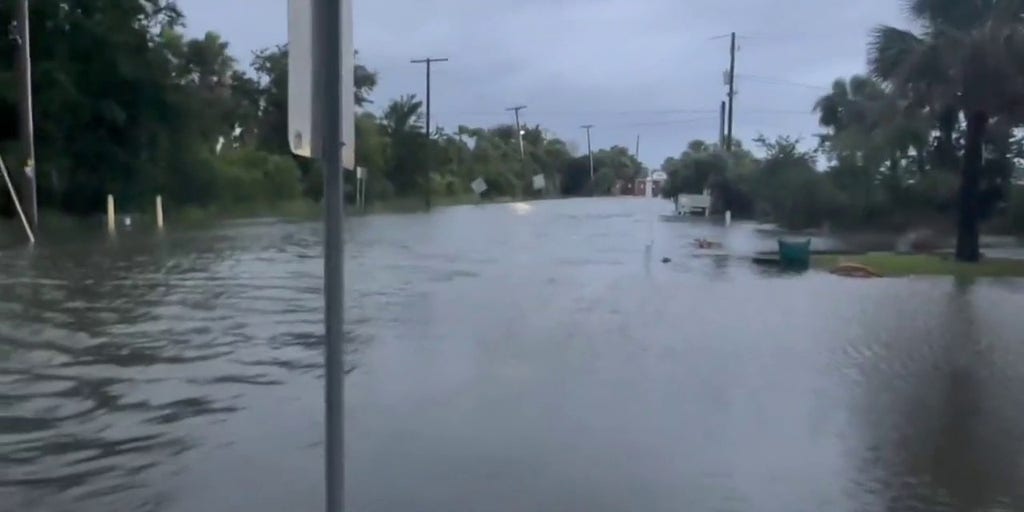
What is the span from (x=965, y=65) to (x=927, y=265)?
13.3ft

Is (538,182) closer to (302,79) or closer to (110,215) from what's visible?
(110,215)

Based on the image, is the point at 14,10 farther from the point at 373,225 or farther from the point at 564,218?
the point at 564,218

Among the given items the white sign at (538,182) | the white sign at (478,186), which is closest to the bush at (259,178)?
the white sign at (478,186)

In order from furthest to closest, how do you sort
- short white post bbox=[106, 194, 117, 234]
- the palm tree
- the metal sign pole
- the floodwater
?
short white post bbox=[106, 194, 117, 234]
the palm tree
the floodwater
the metal sign pole

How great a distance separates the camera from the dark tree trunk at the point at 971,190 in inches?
1043

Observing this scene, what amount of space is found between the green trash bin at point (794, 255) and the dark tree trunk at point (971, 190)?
333cm

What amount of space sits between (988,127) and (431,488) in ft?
71.9

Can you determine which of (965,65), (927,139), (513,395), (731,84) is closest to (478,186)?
(731,84)

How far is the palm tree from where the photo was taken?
80.7 feet

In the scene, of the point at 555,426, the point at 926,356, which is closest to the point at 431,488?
Result: the point at 555,426

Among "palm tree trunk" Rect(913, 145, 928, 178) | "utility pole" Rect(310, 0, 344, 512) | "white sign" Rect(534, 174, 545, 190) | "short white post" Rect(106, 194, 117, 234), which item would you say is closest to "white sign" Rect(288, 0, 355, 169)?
"utility pole" Rect(310, 0, 344, 512)

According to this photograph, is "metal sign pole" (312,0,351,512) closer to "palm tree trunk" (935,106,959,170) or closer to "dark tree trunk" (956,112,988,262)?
"palm tree trunk" (935,106,959,170)

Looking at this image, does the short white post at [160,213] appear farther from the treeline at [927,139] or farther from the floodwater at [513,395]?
the treeline at [927,139]

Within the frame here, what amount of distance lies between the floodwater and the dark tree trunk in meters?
5.48
